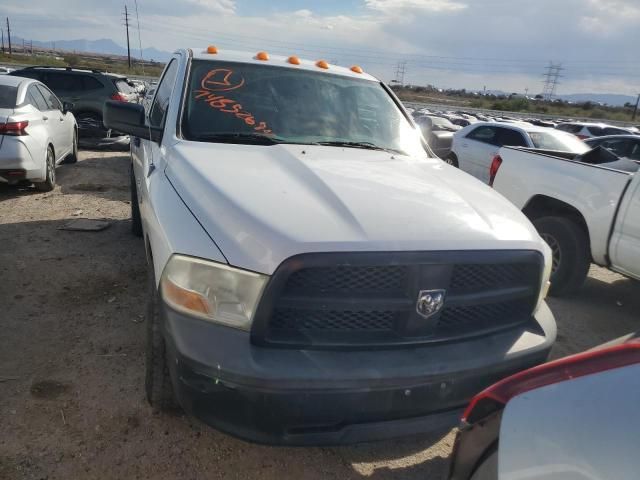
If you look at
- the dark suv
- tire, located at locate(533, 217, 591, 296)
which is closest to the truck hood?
tire, located at locate(533, 217, 591, 296)

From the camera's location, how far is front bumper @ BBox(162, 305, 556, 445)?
1.84 metres

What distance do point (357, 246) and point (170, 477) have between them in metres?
1.38

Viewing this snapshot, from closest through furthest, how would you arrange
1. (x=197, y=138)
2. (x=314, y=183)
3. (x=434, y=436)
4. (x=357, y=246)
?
(x=357, y=246)
(x=314, y=183)
(x=434, y=436)
(x=197, y=138)

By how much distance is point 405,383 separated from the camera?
1.95 metres

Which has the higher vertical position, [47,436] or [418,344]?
[418,344]

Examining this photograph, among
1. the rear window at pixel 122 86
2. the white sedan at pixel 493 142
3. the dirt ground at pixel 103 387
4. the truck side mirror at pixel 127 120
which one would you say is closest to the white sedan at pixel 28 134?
the dirt ground at pixel 103 387

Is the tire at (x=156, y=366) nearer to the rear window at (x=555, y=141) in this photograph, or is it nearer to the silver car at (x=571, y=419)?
the silver car at (x=571, y=419)

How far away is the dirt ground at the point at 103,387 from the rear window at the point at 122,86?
856cm

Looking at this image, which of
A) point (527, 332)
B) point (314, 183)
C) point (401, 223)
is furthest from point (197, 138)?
point (527, 332)

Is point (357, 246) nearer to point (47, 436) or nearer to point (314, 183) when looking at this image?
point (314, 183)

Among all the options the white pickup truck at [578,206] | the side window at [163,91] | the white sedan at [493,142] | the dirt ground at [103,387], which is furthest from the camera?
the white sedan at [493,142]

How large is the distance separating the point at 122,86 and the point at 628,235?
1257 centimetres

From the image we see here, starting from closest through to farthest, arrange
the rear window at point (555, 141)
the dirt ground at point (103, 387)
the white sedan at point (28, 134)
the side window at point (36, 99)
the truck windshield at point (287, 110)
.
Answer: the dirt ground at point (103, 387), the truck windshield at point (287, 110), the white sedan at point (28, 134), the side window at point (36, 99), the rear window at point (555, 141)

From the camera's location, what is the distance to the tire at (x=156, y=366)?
2.43 metres
